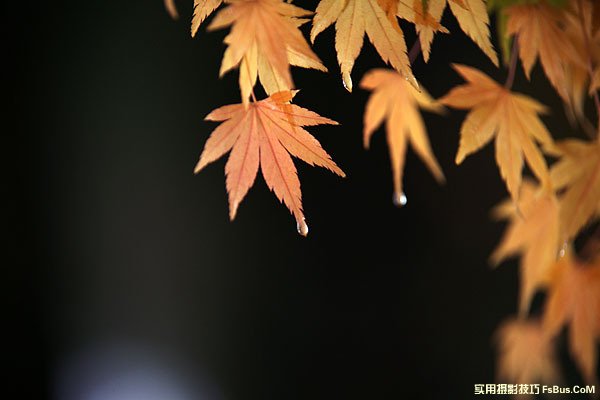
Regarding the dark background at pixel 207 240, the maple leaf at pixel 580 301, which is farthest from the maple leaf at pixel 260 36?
the dark background at pixel 207 240

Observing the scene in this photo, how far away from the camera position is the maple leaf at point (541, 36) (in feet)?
2.12

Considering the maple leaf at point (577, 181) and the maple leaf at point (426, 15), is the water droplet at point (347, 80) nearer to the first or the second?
the maple leaf at point (426, 15)

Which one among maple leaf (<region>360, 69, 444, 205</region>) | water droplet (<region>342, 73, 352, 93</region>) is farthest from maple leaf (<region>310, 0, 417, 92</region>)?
maple leaf (<region>360, 69, 444, 205</region>)

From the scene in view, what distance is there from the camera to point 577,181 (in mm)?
727

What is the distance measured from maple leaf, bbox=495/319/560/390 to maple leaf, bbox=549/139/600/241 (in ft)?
2.70

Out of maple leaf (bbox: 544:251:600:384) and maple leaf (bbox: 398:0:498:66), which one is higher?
maple leaf (bbox: 398:0:498:66)

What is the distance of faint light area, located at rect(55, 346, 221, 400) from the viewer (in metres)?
1.69

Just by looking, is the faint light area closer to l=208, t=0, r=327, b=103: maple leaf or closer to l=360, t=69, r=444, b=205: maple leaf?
l=360, t=69, r=444, b=205: maple leaf

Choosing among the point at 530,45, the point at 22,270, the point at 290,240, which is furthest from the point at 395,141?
the point at 22,270

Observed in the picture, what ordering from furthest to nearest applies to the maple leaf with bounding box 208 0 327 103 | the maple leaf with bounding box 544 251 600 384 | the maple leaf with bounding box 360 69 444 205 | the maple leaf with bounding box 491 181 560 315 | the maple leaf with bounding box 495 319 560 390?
the maple leaf with bounding box 495 319 560 390
the maple leaf with bounding box 544 251 600 384
the maple leaf with bounding box 491 181 560 315
the maple leaf with bounding box 360 69 444 205
the maple leaf with bounding box 208 0 327 103

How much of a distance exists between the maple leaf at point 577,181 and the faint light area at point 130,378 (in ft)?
4.34

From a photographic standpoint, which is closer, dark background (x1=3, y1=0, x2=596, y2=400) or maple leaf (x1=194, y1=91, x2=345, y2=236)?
maple leaf (x1=194, y1=91, x2=345, y2=236)

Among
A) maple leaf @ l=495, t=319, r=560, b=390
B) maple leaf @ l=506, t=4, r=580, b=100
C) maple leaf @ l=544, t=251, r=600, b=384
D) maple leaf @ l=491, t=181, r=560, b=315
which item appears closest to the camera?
maple leaf @ l=506, t=4, r=580, b=100

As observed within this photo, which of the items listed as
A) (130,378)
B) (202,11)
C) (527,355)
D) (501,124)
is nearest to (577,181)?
(501,124)
